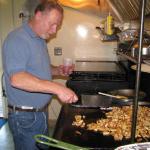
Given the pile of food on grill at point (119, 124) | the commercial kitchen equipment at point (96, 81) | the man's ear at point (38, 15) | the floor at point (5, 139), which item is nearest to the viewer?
the pile of food on grill at point (119, 124)

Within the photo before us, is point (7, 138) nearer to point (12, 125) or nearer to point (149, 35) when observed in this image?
point (12, 125)

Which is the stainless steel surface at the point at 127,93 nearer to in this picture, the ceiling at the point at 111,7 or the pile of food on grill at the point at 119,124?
the pile of food on grill at the point at 119,124

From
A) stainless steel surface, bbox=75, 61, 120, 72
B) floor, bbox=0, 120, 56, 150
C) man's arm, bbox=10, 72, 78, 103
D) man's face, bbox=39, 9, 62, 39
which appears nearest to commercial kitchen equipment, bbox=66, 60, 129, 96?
stainless steel surface, bbox=75, 61, 120, 72

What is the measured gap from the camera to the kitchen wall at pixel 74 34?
12.0 feet

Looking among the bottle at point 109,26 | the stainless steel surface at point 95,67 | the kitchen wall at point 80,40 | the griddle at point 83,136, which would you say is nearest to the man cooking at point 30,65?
the griddle at point 83,136

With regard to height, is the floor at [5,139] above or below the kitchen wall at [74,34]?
below

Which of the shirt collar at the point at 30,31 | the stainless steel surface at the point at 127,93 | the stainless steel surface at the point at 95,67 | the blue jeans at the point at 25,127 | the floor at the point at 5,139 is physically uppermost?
the shirt collar at the point at 30,31

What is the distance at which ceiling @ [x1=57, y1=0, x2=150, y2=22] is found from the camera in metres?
2.43

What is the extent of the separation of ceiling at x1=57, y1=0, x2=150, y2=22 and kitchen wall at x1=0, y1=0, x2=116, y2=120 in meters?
0.11

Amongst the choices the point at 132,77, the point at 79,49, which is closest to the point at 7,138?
the point at 79,49

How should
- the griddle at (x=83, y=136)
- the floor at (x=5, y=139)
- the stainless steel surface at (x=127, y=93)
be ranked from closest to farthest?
the griddle at (x=83, y=136) < the stainless steel surface at (x=127, y=93) < the floor at (x=5, y=139)

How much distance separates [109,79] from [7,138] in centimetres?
170

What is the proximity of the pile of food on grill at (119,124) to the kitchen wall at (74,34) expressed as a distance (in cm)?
188

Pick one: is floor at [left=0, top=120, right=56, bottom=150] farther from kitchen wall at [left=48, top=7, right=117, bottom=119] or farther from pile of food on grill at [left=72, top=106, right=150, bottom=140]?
pile of food on grill at [left=72, top=106, right=150, bottom=140]
